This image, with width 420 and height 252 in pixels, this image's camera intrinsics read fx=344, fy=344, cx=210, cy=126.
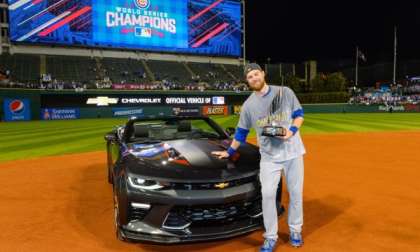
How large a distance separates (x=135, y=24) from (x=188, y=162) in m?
49.9

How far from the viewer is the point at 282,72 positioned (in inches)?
3164

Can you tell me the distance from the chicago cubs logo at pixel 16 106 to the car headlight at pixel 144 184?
3380 centimetres

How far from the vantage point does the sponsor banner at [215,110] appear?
4222cm

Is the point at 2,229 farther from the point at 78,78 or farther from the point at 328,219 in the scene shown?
the point at 78,78

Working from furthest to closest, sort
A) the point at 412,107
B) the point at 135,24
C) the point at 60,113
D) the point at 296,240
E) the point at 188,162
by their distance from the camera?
the point at 135,24 → the point at 412,107 → the point at 60,113 → the point at 188,162 → the point at 296,240

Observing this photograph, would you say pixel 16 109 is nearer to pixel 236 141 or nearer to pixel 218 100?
pixel 218 100

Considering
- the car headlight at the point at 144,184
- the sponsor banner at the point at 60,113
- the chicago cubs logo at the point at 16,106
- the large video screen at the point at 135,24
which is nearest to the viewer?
the car headlight at the point at 144,184

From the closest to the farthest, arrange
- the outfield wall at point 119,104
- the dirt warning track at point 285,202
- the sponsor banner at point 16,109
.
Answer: the dirt warning track at point 285,202 → the sponsor banner at point 16,109 → the outfield wall at point 119,104

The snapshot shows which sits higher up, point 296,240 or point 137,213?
point 137,213

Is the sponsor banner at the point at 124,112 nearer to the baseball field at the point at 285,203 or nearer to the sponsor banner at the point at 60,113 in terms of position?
the sponsor banner at the point at 60,113

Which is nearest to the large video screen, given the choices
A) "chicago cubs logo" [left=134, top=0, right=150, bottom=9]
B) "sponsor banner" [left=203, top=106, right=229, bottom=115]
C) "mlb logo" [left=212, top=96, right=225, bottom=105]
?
"chicago cubs logo" [left=134, top=0, right=150, bottom=9]

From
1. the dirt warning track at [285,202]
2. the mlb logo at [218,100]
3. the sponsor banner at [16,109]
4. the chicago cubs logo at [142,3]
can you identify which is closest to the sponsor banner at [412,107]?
the mlb logo at [218,100]

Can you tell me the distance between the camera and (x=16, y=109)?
32.7 metres

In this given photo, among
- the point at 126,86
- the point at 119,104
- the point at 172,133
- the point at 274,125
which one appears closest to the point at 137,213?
the point at 274,125
